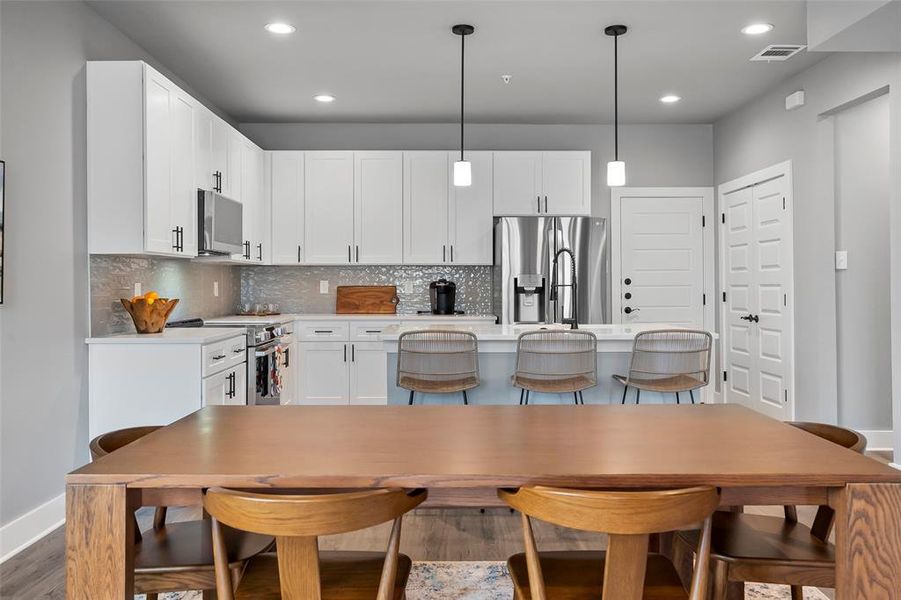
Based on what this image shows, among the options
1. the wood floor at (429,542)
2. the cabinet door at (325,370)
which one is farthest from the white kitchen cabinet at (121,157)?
the cabinet door at (325,370)

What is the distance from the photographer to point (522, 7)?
3701 millimetres

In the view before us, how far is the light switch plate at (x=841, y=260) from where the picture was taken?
4.55m

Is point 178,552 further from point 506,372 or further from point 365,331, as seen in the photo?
point 365,331

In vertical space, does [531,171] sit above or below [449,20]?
below

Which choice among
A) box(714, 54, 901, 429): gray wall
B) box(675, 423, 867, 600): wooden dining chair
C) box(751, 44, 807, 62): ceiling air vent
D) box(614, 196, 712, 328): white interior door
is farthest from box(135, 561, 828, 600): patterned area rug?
box(614, 196, 712, 328): white interior door

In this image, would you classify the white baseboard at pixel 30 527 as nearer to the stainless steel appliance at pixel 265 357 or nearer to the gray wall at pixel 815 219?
the stainless steel appliance at pixel 265 357

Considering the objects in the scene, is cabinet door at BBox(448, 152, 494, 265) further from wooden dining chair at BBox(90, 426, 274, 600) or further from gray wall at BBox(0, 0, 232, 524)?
wooden dining chair at BBox(90, 426, 274, 600)

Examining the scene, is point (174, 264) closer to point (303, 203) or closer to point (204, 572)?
point (303, 203)

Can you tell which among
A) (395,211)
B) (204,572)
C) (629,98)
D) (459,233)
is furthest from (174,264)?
(629,98)

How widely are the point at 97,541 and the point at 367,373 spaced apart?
4224 millimetres

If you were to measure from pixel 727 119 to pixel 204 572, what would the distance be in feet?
19.6

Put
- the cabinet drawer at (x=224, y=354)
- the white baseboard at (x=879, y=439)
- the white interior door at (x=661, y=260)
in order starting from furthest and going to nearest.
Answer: the white interior door at (x=661, y=260) < the white baseboard at (x=879, y=439) < the cabinet drawer at (x=224, y=354)

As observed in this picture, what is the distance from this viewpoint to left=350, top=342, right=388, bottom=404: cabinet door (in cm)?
564

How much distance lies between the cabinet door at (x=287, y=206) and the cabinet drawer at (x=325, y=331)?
665 mm
